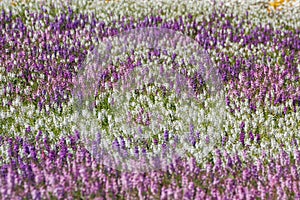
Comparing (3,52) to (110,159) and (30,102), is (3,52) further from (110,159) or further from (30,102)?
(110,159)

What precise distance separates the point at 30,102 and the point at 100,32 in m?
2.82

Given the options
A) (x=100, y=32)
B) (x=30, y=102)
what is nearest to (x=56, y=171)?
(x=30, y=102)

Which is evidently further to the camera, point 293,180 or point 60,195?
point 293,180

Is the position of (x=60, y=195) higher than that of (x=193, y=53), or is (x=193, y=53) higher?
(x=193, y=53)

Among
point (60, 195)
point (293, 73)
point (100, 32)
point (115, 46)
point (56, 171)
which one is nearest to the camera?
point (60, 195)

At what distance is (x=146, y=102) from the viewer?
7516mm

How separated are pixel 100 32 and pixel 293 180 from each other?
5.20 metres

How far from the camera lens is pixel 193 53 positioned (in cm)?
896

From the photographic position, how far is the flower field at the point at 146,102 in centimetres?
524

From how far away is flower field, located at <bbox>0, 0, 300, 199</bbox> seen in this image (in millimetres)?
5242

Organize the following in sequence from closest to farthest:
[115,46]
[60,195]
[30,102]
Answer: [60,195]
[30,102]
[115,46]

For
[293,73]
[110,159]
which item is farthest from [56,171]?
[293,73]

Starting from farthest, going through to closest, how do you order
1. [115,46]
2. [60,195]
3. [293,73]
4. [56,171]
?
[115,46]
[293,73]
[56,171]
[60,195]

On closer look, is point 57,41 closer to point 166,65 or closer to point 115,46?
point 115,46
